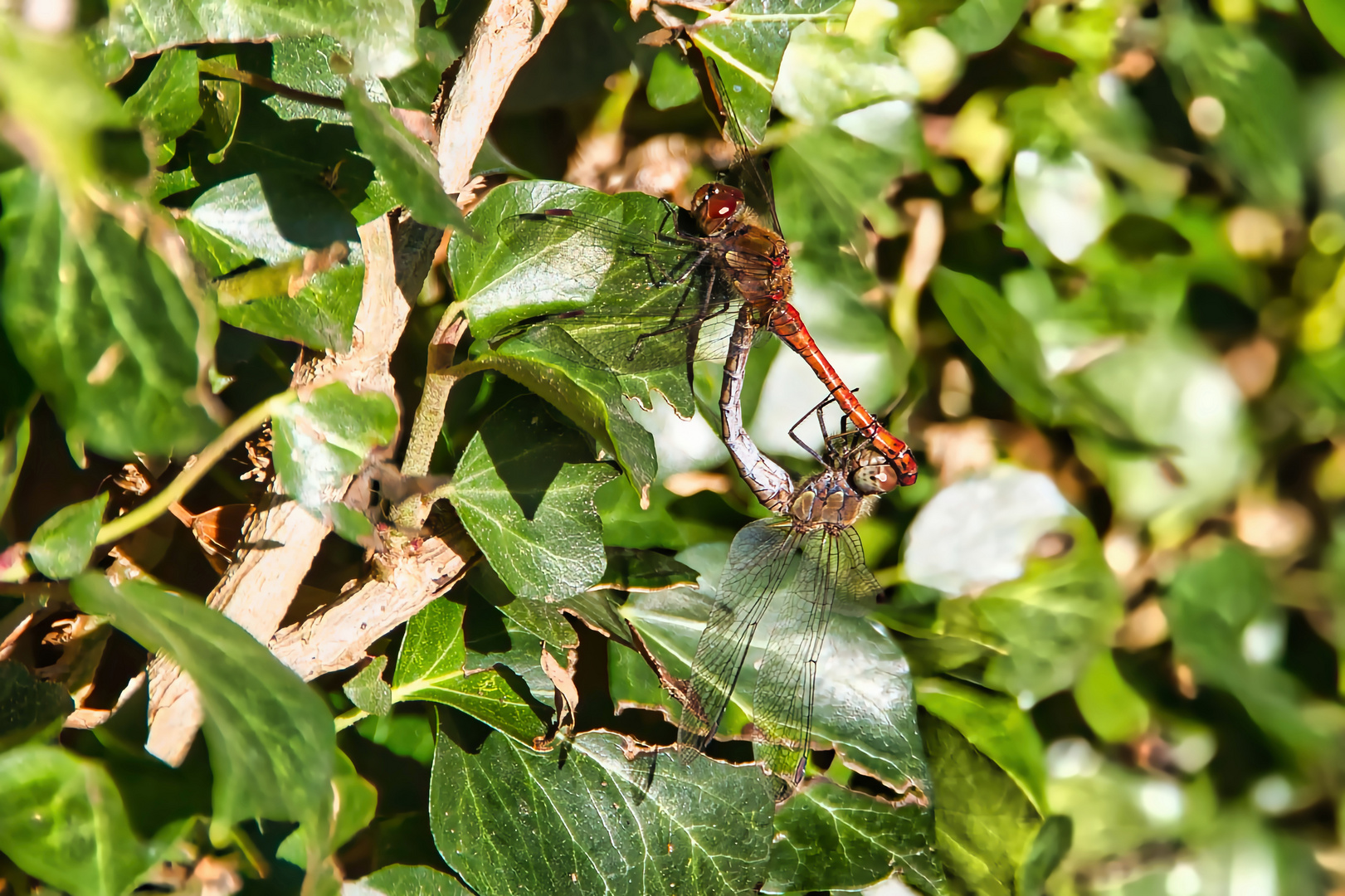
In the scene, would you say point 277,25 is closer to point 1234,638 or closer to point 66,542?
point 66,542

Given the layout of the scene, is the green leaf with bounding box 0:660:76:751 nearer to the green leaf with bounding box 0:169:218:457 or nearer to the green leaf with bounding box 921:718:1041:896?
the green leaf with bounding box 0:169:218:457

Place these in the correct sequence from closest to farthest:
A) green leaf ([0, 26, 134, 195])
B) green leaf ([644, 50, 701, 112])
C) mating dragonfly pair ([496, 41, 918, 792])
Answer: green leaf ([0, 26, 134, 195])
mating dragonfly pair ([496, 41, 918, 792])
green leaf ([644, 50, 701, 112])

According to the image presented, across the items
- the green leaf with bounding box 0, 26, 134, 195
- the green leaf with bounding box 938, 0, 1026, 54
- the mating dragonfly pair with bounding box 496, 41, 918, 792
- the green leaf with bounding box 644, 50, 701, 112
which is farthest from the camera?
the green leaf with bounding box 938, 0, 1026, 54


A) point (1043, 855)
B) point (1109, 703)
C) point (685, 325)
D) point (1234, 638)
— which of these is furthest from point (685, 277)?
point (1234, 638)

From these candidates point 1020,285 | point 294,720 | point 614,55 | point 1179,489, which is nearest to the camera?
point 294,720

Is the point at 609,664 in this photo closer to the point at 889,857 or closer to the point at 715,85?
the point at 889,857

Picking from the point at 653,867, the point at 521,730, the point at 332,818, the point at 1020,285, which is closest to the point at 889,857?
the point at 653,867

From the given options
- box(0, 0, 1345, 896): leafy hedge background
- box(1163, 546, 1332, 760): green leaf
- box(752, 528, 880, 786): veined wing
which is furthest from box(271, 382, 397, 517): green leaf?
box(1163, 546, 1332, 760): green leaf
